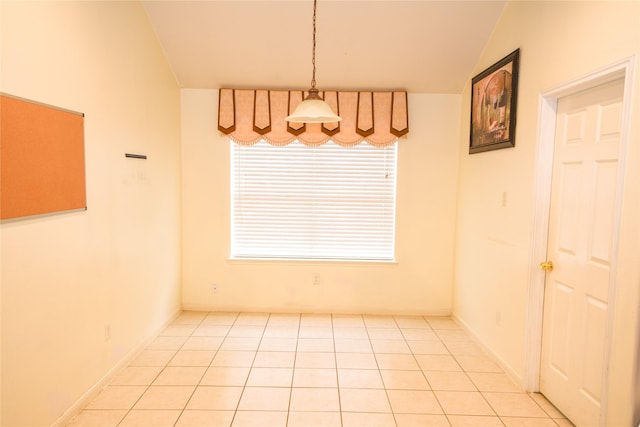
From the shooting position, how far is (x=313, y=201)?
437cm

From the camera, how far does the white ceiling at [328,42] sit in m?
3.29

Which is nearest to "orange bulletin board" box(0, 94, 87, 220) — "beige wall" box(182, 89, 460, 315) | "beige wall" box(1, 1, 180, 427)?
"beige wall" box(1, 1, 180, 427)

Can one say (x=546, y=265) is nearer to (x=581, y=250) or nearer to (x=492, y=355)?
(x=581, y=250)

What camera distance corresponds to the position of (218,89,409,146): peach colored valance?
4.13 m

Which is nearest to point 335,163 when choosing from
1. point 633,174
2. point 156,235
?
point 156,235

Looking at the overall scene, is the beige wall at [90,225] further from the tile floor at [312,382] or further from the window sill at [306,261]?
the window sill at [306,261]

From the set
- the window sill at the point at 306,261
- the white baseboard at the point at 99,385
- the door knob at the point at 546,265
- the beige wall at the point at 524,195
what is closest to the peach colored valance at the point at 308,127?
the beige wall at the point at 524,195

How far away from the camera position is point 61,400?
234cm

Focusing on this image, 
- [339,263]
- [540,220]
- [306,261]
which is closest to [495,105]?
[540,220]

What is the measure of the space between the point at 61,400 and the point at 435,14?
13.0ft

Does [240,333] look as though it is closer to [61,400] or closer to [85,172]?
[61,400]

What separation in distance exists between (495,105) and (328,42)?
1.60 m

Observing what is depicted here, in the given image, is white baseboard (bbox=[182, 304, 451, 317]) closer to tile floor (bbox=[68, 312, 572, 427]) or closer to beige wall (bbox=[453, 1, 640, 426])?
tile floor (bbox=[68, 312, 572, 427])

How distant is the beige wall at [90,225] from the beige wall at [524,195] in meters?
3.06
